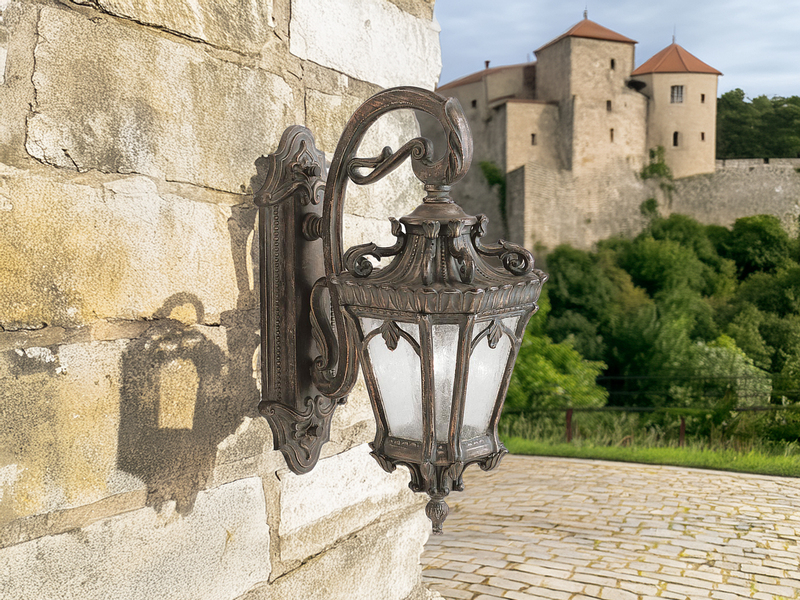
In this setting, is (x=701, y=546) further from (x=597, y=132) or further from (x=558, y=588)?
(x=597, y=132)

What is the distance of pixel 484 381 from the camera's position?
1.20 m

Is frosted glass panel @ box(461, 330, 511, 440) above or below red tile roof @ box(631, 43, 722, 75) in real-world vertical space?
below

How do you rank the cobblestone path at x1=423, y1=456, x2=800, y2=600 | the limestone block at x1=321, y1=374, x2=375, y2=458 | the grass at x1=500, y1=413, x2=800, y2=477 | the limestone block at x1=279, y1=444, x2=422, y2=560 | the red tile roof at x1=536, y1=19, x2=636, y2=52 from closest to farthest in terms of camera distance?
the limestone block at x1=279, y1=444, x2=422, y2=560 < the limestone block at x1=321, y1=374, x2=375, y2=458 < the cobblestone path at x1=423, y1=456, x2=800, y2=600 < the grass at x1=500, y1=413, x2=800, y2=477 < the red tile roof at x1=536, y1=19, x2=636, y2=52

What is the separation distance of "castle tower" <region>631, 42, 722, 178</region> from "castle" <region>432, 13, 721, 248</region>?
1.7 inches

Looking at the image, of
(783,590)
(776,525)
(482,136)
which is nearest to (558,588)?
(783,590)

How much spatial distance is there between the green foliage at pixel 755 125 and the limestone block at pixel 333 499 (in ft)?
124

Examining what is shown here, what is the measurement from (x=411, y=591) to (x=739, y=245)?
3324 cm

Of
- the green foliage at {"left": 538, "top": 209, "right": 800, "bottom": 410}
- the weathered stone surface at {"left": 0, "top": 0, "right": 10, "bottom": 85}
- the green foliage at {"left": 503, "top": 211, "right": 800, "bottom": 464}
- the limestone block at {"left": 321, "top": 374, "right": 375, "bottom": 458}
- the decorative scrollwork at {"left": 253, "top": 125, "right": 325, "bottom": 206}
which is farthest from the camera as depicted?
the green foliage at {"left": 538, "top": 209, "right": 800, "bottom": 410}

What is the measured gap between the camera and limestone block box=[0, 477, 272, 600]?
3.29 ft

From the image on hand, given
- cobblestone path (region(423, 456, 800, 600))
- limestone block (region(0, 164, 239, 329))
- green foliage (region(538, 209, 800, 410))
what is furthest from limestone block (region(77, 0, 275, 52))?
green foliage (region(538, 209, 800, 410))

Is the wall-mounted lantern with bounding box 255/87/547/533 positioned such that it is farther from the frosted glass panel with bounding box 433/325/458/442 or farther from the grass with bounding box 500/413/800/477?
the grass with bounding box 500/413/800/477

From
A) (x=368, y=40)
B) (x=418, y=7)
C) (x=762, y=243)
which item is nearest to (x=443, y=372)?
(x=368, y=40)

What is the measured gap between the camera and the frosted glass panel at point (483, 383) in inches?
46.0

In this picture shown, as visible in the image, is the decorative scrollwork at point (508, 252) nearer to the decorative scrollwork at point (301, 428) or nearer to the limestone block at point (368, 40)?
the decorative scrollwork at point (301, 428)
